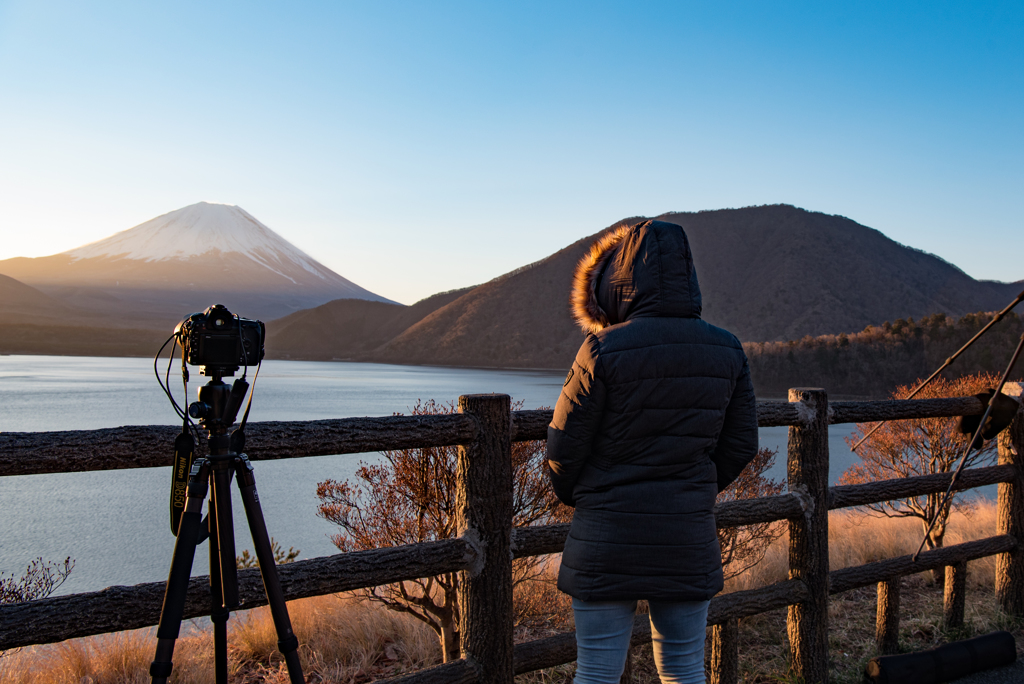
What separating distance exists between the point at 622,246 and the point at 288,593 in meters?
1.22

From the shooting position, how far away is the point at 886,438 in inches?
279

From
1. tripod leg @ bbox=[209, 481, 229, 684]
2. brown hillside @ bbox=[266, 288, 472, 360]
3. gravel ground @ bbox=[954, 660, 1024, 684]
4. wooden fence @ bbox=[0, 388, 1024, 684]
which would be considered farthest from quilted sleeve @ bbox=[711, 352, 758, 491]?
brown hillside @ bbox=[266, 288, 472, 360]

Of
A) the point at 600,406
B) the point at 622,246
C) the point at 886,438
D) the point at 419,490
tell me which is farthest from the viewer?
the point at 886,438

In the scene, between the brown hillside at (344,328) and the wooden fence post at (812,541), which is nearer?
the wooden fence post at (812,541)

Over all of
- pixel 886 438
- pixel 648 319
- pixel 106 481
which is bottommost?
pixel 106 481

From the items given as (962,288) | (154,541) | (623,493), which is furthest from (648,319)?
(962,288)

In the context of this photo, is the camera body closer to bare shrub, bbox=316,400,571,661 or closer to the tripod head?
the tripod head

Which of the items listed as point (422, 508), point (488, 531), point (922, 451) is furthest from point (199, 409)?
point (922, 451)

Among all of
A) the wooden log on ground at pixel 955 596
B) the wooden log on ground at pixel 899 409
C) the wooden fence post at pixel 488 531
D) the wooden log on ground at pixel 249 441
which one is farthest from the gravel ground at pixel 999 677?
the wooden log on ground at pixel 249 441

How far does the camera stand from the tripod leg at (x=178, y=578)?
4.09ft

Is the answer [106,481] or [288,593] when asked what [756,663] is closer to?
[288,593]

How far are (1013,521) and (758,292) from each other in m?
68.1

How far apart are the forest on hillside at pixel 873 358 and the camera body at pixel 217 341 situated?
29213 millimetres

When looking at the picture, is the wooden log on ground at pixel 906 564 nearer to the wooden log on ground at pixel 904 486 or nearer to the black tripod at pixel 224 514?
the wooden log on ground at pixel 904 486
